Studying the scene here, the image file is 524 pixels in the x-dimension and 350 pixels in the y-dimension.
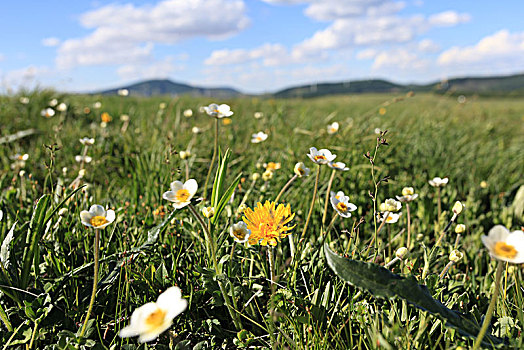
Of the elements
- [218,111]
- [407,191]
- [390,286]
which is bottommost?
[390,286]

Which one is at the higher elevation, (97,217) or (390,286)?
(97,217)

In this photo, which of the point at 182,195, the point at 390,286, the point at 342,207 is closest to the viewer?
the point at 390,286

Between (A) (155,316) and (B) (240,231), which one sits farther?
(B) (240,231)

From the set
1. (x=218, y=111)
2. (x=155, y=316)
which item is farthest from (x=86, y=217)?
(x=218, y=111)

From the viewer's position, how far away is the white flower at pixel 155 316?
826 millimetres

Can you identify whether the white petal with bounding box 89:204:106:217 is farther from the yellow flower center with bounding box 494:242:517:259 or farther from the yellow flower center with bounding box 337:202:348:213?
the yellow flower center with bounding box 494:242:517:259

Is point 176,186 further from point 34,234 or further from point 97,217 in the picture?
point 34,234

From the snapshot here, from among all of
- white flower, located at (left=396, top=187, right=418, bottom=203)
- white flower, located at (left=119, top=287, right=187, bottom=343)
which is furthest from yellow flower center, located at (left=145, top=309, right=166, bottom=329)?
white flower, located at (left=396, top=187, right=418, bottom=203)

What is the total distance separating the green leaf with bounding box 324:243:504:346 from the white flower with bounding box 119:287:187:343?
401 mm

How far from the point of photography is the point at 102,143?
2740 mm

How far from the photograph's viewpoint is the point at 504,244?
2.92ft

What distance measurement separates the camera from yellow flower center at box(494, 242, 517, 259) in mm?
859

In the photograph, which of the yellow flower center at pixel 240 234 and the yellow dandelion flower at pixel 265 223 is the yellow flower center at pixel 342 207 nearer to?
the yellow dandelion flower at pixel 265 223

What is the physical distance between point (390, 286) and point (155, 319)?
608mm
